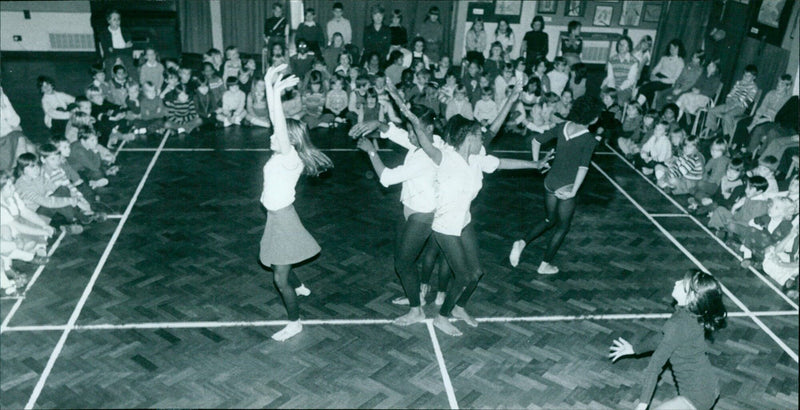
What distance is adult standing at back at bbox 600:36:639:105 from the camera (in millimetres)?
12172

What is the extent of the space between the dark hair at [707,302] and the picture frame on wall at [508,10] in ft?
40.4

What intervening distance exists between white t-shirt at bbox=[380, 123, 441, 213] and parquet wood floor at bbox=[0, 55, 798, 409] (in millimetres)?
1276

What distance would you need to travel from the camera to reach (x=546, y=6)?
15305mm

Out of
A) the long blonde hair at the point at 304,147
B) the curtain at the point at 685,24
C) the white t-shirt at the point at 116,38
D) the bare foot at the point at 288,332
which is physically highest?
the curtain at the point at 685,24

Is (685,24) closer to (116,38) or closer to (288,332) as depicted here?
(116,38)

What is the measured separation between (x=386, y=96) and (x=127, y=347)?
6472 millimetres

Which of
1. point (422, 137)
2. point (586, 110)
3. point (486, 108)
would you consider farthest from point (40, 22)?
point (586, 110)

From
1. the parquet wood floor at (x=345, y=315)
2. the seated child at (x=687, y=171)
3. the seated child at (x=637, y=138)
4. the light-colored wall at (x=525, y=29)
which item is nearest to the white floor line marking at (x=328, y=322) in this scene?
the parquet wood floor at (x=345, y=315)

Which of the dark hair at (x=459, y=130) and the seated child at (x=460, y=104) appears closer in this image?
the dark hair at (x=459, y=130)

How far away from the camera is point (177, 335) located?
543 cm

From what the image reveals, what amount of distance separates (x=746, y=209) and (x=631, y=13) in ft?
31.3

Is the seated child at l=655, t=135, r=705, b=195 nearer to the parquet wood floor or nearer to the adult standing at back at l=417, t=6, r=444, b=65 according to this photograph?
the parquet wood floor

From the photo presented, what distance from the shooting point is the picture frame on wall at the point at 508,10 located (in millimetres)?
15140

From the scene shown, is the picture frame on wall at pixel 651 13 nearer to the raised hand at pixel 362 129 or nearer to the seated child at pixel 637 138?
the seated child at pixel 637 138
